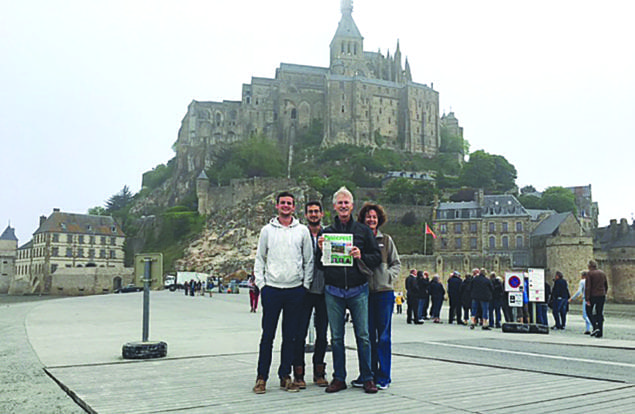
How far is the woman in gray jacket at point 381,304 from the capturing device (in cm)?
602

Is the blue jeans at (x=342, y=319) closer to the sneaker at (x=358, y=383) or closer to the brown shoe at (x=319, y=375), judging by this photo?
the sneaker at (x=358, y=383)

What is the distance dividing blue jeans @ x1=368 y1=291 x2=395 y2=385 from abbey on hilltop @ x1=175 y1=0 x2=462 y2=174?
88761 millimetres

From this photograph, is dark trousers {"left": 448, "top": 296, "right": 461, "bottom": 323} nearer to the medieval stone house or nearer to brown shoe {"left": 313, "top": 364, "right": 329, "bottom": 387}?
brown shoe {"left": 313, "top": 364, "right": 329, "bottom": 387}

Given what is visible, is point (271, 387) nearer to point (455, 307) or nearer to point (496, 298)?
point (496, 298)

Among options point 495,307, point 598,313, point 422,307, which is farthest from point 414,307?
point 598,313

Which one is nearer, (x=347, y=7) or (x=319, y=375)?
(x=319, y=375)

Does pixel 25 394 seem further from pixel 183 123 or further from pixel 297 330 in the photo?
pixel 183 123

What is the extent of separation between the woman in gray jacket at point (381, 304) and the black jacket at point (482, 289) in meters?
9.39

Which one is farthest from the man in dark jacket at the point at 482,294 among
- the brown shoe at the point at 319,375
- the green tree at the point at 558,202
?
the green tree at the point at 558,202

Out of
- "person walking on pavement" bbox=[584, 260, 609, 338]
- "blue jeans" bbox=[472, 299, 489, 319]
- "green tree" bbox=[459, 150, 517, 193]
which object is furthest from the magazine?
"green tree" bbox=[459, 150, 517, 193]

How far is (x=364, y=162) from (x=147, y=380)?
7941 centimetres

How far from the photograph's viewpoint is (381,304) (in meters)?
6.25

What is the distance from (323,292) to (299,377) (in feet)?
2.96

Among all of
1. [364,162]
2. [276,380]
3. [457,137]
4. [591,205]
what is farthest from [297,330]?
[457,137]
